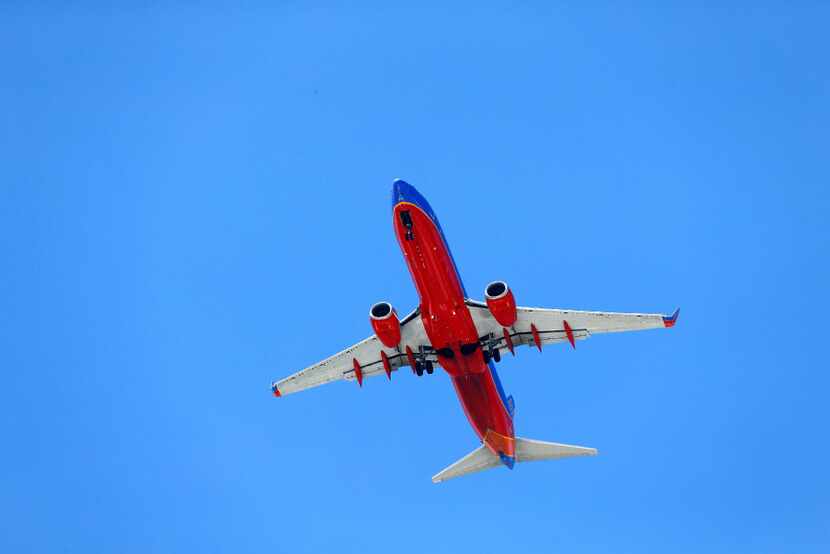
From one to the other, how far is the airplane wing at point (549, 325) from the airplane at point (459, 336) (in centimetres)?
6

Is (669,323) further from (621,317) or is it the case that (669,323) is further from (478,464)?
(478,464)

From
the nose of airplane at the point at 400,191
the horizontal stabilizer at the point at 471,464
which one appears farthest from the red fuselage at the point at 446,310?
the horizontal stabilizer at the point at 471,464

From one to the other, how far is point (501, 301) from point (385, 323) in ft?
21.7

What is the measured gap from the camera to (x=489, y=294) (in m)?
56.2

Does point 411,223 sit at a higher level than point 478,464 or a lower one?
higher

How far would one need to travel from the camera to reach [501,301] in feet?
183

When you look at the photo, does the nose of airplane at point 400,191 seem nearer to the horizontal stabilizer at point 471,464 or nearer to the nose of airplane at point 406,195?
the nose of airplane at point 406,195

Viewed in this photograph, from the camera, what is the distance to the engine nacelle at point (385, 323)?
187 feet

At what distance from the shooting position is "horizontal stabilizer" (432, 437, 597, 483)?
214ft

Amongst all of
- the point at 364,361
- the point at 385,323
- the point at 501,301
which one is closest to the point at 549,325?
the point at 501,301

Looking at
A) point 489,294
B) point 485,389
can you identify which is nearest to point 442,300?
point 489,294

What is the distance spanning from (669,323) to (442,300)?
12793 millimetres

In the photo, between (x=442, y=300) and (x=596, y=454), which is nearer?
(x=442, y=300)

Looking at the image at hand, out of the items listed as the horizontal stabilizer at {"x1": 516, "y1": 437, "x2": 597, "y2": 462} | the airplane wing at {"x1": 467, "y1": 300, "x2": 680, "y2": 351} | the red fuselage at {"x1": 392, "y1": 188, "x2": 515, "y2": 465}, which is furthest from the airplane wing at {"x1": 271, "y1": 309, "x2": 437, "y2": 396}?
the horizontal stabilizer at {"x1": 516, "y1": 437, "x2": 597, "y2": 462}
